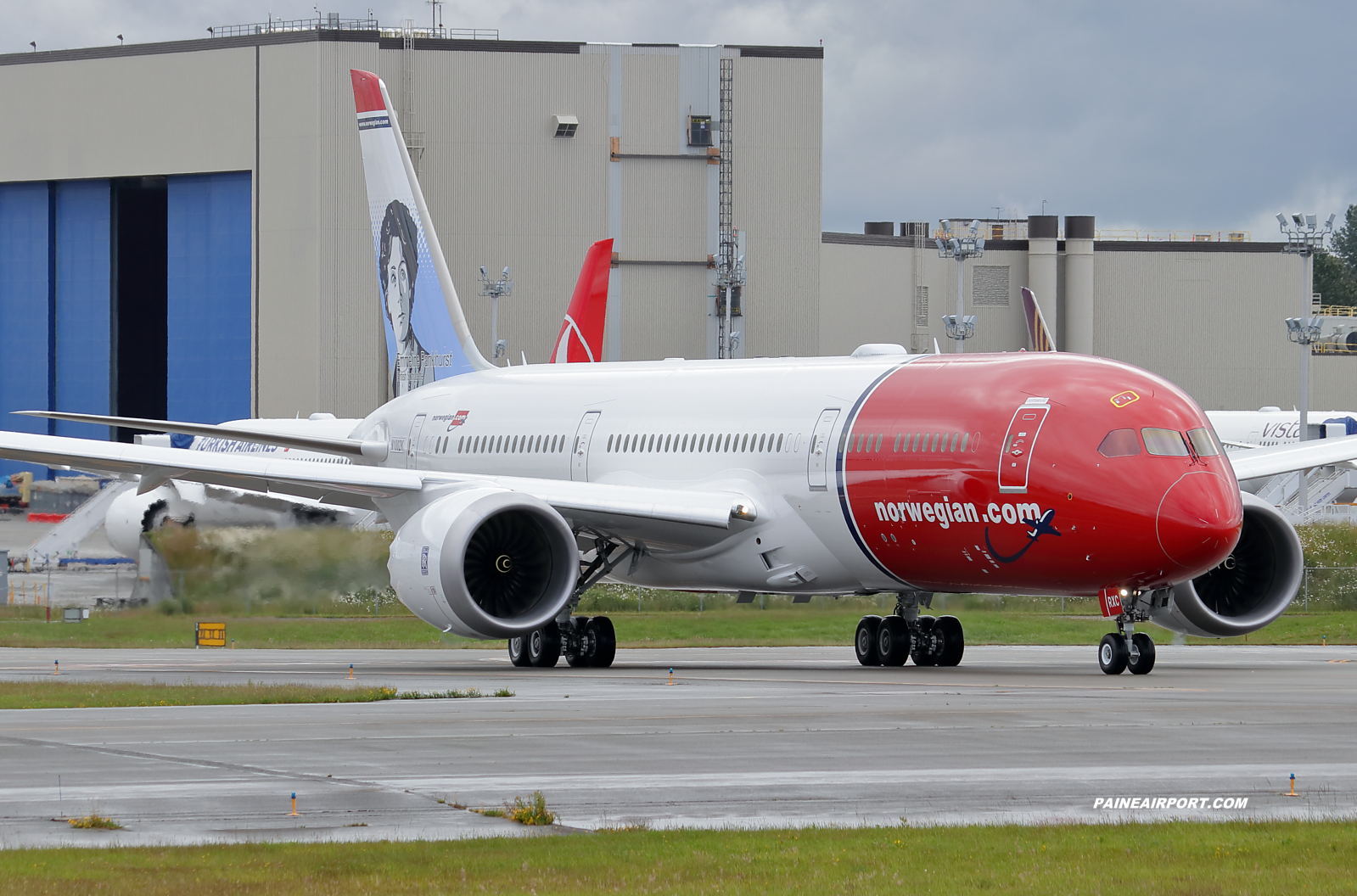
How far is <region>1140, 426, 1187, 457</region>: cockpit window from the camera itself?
74.2ft

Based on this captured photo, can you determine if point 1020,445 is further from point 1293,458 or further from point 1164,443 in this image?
point 1293,458

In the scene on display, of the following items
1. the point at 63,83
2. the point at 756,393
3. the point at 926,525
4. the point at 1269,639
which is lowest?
the point at 1269,639

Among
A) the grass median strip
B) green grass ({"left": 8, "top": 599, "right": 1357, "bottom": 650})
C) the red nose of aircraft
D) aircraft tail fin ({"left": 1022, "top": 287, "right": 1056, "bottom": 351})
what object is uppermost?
aircraft tail fin ({"left": 1022, "top": 287, "right": 1056, "bottom": 351})

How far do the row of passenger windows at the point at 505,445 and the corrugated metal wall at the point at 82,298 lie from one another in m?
53.5

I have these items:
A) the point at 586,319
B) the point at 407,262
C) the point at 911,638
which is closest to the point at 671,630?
the point at 586,319

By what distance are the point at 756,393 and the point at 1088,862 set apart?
17.6 m

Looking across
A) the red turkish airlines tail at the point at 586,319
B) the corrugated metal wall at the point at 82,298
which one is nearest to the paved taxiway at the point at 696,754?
the red turkish airlines tail at the point at 586,319

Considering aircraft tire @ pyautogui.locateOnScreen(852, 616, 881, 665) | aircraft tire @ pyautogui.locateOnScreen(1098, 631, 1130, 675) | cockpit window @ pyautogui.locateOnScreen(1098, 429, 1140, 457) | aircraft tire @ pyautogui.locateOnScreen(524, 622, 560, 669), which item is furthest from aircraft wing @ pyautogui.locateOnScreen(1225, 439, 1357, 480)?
aircraft tire @ pyautogui.locateOnScreen(524, 622, 560, 669)

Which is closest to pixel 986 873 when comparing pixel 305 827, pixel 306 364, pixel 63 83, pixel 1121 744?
pixel 305 827

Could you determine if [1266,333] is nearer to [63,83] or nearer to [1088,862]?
[63,83]

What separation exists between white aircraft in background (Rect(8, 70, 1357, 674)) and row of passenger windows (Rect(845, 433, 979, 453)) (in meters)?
0.03

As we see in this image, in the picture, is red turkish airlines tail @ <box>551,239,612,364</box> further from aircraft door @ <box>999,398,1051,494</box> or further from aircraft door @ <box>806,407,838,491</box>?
aircraft door @ <box>999,398,1051,494</box>

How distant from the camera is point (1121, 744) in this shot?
16.0 metres

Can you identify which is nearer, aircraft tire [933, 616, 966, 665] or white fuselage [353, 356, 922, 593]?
white fuselage [353, 356, 922, 593]
